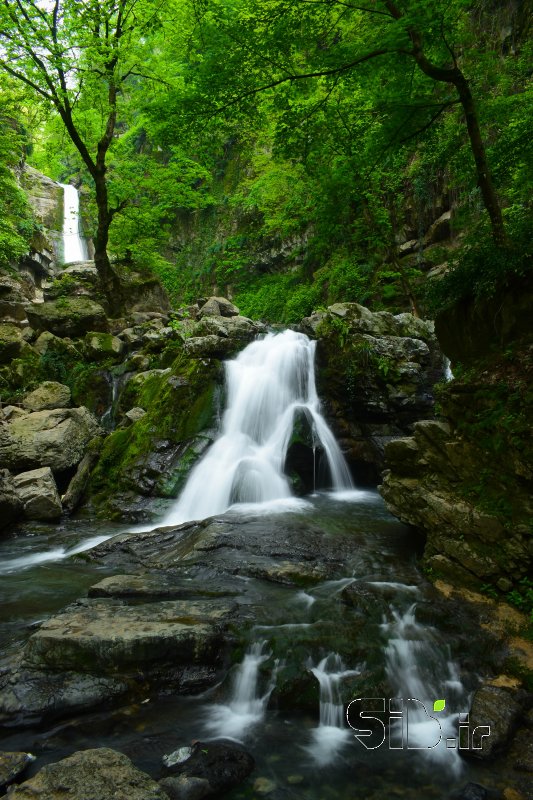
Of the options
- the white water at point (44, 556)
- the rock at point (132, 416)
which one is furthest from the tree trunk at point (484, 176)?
the rock at point (132, 416)

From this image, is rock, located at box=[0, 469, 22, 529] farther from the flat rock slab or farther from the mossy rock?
the flat rock slab

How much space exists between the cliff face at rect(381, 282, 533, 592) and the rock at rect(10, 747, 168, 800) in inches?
164

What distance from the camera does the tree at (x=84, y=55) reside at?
11297mm

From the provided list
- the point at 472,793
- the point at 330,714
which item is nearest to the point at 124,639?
the point at 330,714

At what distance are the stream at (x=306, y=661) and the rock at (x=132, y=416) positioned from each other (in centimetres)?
376

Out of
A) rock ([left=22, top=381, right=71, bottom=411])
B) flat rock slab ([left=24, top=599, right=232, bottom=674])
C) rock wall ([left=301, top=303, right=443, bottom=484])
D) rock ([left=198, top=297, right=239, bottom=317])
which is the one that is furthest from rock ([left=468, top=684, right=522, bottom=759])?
rock ([left=198, top=297, right=239, bottom=317])

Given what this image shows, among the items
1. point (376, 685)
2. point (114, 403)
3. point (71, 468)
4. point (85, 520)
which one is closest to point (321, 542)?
point (376, 685)

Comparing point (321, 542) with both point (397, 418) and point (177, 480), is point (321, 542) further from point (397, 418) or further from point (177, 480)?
point (397, 418)

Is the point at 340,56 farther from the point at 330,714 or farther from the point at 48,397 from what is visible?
the point at 48,397

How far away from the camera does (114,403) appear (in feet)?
44.6

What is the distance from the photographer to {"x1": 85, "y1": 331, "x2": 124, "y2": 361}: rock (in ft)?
47.2

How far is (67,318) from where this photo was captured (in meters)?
15.8

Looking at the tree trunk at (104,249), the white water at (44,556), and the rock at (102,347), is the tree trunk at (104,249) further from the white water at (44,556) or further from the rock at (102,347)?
the white water at (44,556)

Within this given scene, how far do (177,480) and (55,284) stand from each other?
471 inches
